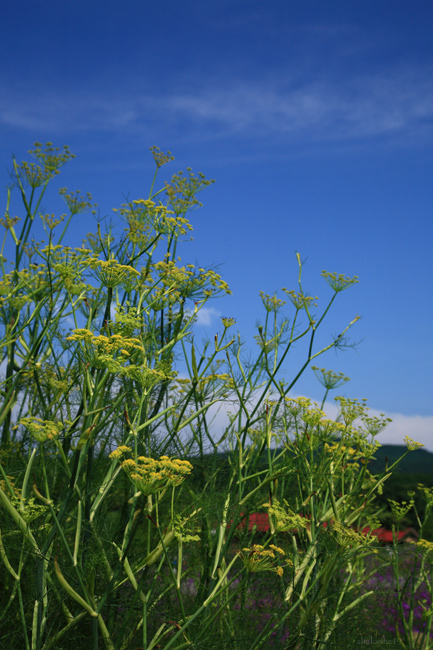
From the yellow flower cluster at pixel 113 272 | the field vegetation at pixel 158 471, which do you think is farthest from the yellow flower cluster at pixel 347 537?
the yellow flower cluster at pixel 113 272

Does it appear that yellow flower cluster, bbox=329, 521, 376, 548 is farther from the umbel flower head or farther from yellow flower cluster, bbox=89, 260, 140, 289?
yellow flower cluster, bbox=89, 260, 140, 289

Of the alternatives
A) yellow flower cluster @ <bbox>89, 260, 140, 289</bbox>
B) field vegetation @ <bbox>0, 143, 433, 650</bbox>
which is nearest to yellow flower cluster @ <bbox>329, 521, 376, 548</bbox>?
field vegetation @ <bbox>0, 143, 433, 650</bbox>

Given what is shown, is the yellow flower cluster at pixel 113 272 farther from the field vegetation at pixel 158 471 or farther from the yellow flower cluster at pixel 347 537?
the yellow flower cluster at pixel 347 537

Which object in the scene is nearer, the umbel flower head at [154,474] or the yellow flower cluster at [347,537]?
A: the umbel flower head at [154,474]

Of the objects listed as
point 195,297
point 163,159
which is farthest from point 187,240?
point 163,159

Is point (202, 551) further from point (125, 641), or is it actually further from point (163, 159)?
point (163, 159)

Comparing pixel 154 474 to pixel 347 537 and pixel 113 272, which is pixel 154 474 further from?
pixel 347 537

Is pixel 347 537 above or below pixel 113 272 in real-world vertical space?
below

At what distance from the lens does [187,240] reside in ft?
14.2

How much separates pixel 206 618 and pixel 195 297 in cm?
225

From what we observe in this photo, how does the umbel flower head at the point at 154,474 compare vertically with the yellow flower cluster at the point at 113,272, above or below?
below

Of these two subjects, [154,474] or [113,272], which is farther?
[113,272]

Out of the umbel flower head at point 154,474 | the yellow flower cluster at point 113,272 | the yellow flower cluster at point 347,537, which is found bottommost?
the yellow flower cluster at point 347,537

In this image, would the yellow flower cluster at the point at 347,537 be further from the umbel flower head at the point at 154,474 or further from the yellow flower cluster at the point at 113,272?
the yellow flower cluster at the point at 113,272
